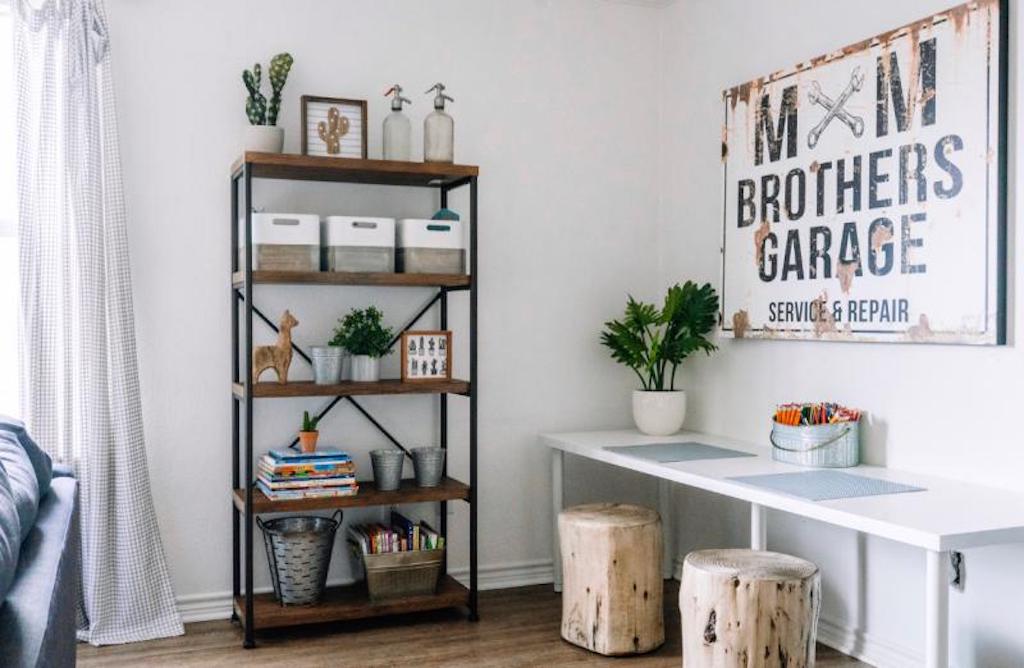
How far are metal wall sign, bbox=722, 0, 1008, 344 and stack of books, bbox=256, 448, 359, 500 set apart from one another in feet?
5.04

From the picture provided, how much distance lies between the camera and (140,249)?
3.63 metres

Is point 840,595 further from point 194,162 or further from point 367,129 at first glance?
point 194,162

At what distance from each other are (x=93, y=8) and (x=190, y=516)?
1.78m

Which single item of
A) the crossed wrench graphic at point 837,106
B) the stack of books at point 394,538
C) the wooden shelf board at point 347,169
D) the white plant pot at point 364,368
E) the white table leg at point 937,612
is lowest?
the stack of books at point 394,538

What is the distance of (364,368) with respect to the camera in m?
3.64

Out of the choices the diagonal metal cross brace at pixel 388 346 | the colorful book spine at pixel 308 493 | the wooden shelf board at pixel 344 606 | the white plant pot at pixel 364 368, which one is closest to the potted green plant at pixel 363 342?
the white plant pot at pixel 364 368

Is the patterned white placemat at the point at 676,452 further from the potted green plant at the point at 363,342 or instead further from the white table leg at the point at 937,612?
the white table leg at the point at 937,612

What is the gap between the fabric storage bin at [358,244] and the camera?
3.57 metres

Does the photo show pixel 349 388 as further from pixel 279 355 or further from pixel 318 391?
pixel 279 355

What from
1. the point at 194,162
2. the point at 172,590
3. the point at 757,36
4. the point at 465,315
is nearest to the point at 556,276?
the point at 465,315

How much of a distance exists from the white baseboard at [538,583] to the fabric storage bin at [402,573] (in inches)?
13.0

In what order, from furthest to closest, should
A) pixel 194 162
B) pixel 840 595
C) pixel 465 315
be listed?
1. pixel 465 315
2. pixel 194 162
3. pixel 840 595

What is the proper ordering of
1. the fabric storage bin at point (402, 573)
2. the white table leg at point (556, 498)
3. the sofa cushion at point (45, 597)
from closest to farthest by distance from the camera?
the sofa cushion at point (45, 597) → the fabric storage bin at point (402, 573) → the white table leg at point (556, 498)

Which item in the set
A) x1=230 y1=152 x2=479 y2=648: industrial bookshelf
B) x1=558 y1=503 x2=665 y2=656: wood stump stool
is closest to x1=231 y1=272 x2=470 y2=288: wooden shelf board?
x1=230 y1=152 x2=479 y2=648: industrial bookshelf
